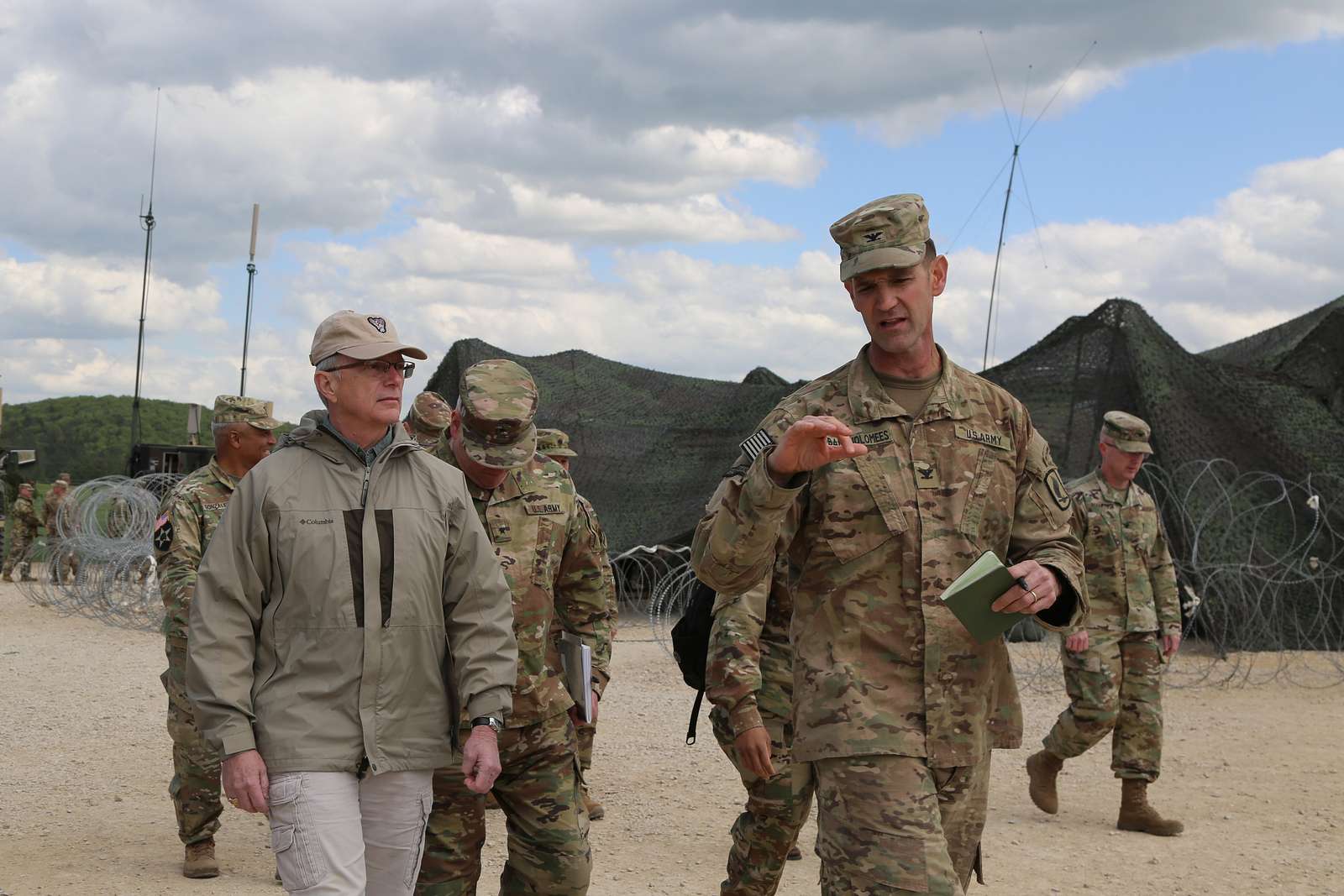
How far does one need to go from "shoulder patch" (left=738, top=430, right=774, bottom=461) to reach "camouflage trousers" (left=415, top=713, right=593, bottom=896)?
128 cm

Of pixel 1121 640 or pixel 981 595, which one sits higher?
pixel 981 595

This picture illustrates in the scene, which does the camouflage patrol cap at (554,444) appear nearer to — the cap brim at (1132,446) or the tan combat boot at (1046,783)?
the cap brim at (1132,446)

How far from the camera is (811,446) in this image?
2871mm

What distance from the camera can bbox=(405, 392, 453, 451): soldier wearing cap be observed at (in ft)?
25.7

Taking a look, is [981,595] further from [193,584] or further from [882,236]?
[193,584]

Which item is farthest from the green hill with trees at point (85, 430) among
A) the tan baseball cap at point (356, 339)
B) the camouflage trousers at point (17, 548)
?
the tan baseball cap at point (356, 339)

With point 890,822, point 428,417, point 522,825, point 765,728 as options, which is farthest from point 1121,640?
point 890,822

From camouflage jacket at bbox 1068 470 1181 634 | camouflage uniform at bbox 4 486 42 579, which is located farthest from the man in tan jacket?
camouflage uniform at bbox 4 486 42 579

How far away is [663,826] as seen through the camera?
7.12 metres

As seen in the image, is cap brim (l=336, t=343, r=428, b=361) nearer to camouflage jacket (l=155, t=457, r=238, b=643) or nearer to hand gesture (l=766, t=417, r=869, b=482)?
hand gesture (l=766, t=417, r=869, b=482)

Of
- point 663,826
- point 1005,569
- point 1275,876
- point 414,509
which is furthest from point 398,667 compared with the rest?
point 1275,876

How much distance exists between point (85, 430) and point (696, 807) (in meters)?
50.9

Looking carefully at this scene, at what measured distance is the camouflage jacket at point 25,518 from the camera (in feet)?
73.2

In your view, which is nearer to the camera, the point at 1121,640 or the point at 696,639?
the point at 696,639
